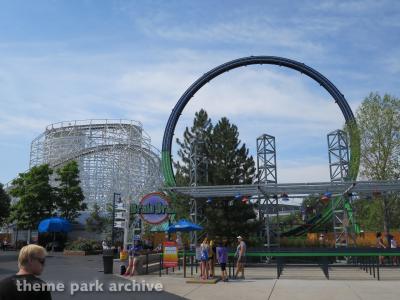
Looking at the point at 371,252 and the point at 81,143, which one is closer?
the point at 371,252

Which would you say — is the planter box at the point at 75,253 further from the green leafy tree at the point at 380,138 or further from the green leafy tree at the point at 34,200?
Answer: the green leafy tree at the point at 380,138

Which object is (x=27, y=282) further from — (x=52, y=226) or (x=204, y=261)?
(x=52, y=226)

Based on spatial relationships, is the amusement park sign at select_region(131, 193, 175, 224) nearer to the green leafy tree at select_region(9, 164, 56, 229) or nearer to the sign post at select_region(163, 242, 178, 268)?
the sign post at select_region(163, 242, 178, 268)

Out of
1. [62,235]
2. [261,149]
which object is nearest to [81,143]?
[62,235]

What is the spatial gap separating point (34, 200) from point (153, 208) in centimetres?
2735

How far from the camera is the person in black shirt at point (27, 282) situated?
3.72 meters

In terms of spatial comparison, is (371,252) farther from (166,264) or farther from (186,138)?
(186,138)

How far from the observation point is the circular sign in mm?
23406

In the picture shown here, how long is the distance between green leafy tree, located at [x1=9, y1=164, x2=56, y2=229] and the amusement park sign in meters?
26.6

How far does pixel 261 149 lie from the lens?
3247cm

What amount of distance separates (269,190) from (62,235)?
3089 cm

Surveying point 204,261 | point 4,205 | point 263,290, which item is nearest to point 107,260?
point 204,261

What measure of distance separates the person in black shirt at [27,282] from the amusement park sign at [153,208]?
64.0 feet

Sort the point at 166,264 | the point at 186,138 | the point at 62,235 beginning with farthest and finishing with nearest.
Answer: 1. the point at 62,235
2. the point at 186,138
3. the point at 166,264
